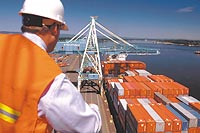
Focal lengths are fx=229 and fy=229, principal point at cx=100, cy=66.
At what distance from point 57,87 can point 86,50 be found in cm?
4810

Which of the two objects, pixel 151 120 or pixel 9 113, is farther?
pixel 151 120

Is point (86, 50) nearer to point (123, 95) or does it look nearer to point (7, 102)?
point (123, 95)

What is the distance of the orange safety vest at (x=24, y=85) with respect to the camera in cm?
184

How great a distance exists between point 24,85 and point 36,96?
15 cm

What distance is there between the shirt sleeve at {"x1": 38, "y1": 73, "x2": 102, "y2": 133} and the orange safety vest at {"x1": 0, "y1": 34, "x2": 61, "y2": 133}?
0.06 metres

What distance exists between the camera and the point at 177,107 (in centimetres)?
2552

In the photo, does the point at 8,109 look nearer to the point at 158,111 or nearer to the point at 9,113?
the point at 9,113

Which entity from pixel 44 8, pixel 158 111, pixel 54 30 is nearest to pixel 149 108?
pixel 158 111

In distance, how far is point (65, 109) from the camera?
6.05 ft

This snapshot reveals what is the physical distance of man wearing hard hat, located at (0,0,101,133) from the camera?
6.00ft

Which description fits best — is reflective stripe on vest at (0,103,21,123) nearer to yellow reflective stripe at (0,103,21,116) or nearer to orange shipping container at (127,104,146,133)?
yellow reflective stripe at (0,103,21,116)

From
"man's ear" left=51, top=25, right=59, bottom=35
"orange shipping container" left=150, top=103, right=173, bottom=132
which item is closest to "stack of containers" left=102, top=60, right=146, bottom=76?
"orange shipping container" left=150, top=103, right=173, bottom=132

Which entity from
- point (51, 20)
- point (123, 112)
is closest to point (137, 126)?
point (123, 112)

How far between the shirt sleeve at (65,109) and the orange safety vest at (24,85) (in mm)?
60
